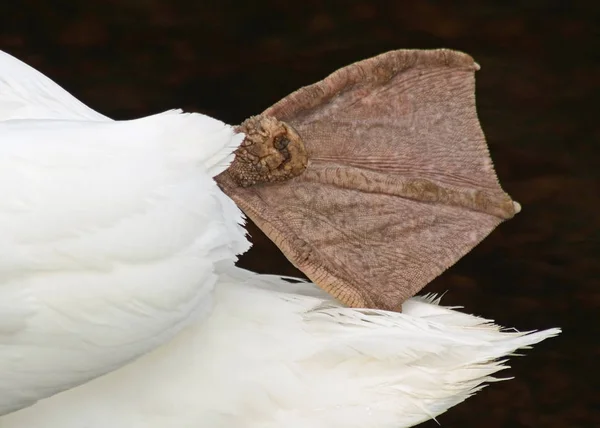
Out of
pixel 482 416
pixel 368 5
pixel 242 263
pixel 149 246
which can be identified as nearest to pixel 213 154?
pixel 149 246

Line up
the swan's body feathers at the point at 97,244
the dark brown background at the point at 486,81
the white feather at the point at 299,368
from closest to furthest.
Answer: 1. the swan's body feathers at the point at 97,244
2. the white feather at the point at 299,368
3. the dark brown background at the point at 486,81

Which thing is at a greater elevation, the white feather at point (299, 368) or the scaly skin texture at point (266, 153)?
the scaly skin texture at point (266, 153)

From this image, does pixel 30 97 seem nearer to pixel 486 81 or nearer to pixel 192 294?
pixel 192 294

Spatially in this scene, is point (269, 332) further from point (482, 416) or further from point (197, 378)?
point (482, 416)

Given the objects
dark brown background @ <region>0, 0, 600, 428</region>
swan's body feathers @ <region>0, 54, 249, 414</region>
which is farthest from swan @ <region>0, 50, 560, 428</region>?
dark brown background @ <region>0, 0, 600, 428</region>

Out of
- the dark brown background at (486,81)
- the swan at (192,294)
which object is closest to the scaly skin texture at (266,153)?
the swan at (192,294)

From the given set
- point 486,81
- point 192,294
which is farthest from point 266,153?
point 486,81

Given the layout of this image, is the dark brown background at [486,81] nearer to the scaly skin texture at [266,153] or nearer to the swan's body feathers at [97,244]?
the scaly skin texture at [266,153]

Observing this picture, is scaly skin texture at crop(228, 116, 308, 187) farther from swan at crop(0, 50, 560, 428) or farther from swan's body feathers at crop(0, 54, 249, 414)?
swan's body feathers at crop(0, 54, 249, 414)
